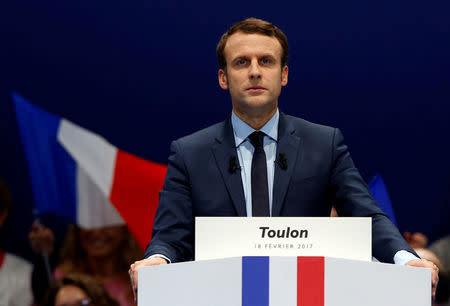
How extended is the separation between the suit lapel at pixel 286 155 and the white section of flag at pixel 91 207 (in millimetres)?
2458

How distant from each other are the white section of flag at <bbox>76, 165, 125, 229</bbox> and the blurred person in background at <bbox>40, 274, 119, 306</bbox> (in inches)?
39.8

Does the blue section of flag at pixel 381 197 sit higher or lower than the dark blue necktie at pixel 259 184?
lower

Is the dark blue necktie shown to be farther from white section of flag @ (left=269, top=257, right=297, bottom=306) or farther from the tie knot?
white section of flag @ (left=269, top=257, right=297, bottom=306)

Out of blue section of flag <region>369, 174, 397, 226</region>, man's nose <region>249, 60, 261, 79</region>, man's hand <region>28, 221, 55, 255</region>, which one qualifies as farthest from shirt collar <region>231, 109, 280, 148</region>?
man's hand <region>28, 221, 55, 255</region>

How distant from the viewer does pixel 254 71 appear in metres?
2.42

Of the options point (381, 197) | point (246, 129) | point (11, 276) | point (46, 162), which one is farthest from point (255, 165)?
point (11, 276)

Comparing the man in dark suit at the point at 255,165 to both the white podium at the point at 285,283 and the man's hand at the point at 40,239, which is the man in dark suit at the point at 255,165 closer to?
the white podium at the point at 285,283

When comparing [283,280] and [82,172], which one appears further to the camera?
[82,172]

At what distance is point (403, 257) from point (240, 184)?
2.06 ft

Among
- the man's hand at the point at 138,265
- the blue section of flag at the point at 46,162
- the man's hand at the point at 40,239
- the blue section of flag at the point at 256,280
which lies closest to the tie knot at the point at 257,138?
the man's hand at the point at 138,265

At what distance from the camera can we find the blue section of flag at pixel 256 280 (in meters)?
1.85

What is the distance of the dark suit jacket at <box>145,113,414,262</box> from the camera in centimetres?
239

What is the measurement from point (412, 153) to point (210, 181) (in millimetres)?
2881

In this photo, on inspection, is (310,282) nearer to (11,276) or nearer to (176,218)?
(176,218)
